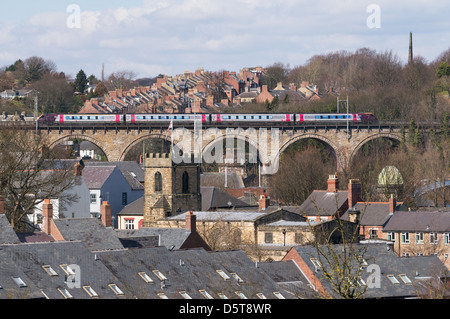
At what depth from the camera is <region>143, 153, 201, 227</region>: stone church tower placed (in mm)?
49438

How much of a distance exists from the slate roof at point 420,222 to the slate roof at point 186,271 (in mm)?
19009

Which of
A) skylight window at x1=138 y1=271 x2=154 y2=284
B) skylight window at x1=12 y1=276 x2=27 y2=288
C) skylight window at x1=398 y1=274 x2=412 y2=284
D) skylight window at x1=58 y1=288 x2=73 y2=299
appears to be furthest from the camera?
skylight window at x1=398 y1=274 x2=412 y2=284

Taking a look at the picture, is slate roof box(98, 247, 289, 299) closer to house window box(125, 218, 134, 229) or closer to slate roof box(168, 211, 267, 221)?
slate roof box(168, 211, 267, 221)

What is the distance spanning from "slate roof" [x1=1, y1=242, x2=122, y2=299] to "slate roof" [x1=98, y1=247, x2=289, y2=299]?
0.53 m

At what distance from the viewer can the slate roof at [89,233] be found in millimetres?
32719

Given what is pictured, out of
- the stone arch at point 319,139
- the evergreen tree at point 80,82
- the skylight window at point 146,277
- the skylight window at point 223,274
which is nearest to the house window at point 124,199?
the skylight window at point 223,274

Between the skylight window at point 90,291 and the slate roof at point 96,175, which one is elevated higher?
the slate roof at point 96,175

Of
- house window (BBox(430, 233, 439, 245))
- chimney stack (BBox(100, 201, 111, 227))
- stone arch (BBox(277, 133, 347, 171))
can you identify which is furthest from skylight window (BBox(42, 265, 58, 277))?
stone arch (BBox(277, 133, 347, 171))

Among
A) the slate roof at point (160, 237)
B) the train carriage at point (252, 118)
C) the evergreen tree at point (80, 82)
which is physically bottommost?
the slate roof at point (160, 237)

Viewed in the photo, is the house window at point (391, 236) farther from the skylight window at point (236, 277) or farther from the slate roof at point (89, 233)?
the skylight window at point (236, 277)

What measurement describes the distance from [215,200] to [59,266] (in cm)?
2942

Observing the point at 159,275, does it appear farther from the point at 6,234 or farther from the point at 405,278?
the point at 405,278

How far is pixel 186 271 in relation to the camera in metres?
26.5
